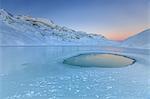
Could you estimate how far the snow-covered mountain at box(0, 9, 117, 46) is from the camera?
3.65 meters

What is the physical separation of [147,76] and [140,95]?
2.34 feet

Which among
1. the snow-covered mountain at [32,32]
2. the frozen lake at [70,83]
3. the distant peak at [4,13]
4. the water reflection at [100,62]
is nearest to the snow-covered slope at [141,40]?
the snow-covered mountain at [32,32]

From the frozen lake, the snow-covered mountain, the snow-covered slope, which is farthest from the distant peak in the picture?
the snow-covered slope

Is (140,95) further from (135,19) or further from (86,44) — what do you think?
(86,44)

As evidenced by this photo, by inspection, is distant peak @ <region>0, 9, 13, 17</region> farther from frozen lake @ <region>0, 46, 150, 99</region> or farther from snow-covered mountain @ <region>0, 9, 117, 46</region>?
frozen lake @ <region>0, 46, 150, 99</region>

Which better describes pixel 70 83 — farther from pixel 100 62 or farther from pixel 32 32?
pixel 32 32

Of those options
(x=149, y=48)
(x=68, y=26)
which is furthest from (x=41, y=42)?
(x=149, y=48)

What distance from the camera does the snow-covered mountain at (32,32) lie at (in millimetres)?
3646

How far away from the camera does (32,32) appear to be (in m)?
4.16

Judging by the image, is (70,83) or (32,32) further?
(32,32)

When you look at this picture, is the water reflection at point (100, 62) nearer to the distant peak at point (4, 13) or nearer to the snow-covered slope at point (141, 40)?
the snow-covered slope at point (141, 40)

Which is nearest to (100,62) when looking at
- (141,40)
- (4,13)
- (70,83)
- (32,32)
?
(141,40)

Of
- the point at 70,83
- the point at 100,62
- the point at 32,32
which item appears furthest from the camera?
the point at 32,32

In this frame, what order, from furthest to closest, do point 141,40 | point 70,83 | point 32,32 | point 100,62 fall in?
point 32,32 < point 141,40 < point 100,62 < point 70,83
